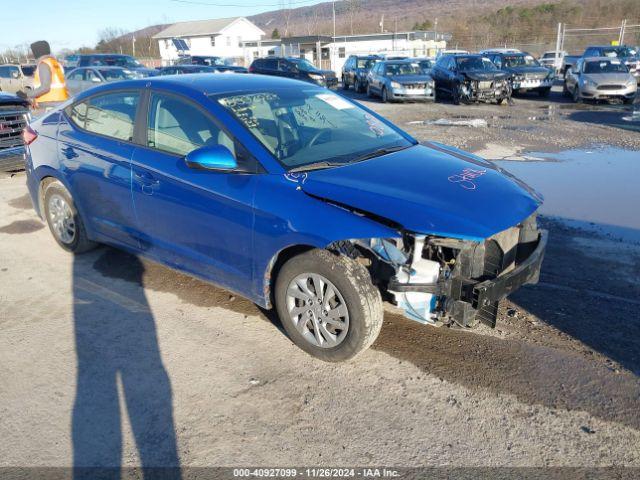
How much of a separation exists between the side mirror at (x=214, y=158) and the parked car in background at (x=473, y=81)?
15.8m

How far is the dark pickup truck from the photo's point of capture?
805 centimetres

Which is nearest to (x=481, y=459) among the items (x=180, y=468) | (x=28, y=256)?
(x=180, y=468)

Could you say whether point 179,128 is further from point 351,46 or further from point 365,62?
point 351,46

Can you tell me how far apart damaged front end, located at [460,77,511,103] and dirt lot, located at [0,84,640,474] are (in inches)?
543

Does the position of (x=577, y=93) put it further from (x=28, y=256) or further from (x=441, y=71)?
(x=28, y=256)

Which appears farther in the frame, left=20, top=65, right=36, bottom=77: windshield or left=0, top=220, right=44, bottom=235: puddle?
left=20, top=65, right=36, bottom=77: windshield

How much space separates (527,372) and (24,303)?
12.9 feet

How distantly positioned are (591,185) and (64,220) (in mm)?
7069

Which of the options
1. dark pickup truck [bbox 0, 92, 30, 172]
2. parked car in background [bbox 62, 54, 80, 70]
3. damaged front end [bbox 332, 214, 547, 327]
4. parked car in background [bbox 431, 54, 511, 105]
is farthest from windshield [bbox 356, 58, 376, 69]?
damaged front end [bbox 332, 214, 547, 327]

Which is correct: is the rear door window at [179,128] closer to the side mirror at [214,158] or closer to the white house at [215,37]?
the side mirror at [214,158]

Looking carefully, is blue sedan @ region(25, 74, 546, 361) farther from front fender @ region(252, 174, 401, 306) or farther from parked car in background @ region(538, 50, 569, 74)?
parked car in background @ region(538, 50, 569, 74)

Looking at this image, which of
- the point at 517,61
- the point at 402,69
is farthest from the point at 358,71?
the point at 517,61

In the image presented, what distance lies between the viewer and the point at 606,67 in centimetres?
1769

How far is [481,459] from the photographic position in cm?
263
